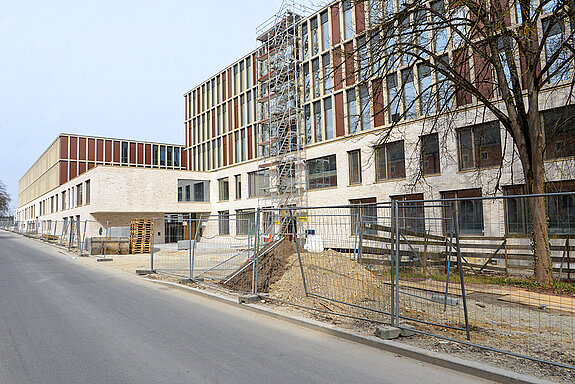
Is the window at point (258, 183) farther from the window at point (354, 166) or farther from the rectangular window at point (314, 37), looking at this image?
the rectangular window at point (314, 37)

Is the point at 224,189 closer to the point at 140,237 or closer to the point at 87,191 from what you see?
the point at 87,191

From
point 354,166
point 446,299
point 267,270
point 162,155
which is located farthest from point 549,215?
point 162,155

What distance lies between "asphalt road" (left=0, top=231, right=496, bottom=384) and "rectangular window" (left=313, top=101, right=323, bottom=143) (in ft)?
73.0

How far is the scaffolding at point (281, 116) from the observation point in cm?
3222

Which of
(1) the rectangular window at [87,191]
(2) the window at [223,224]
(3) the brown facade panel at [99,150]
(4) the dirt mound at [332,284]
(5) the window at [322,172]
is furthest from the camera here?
(3) the brown facade panel at [99,150]

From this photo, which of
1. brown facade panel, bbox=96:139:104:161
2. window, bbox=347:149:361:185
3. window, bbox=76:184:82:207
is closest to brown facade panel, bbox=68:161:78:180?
brown facade panel, bbox=96:139:104:161

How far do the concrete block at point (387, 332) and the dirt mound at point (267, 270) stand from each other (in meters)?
4.24

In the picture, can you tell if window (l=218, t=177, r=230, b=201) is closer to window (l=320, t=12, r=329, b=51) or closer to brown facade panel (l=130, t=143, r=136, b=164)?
window (l=320, t=12, r=329, b=51)

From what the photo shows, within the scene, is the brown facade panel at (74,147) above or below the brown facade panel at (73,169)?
above

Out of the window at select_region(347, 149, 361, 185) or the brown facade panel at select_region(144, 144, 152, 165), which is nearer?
the window at select_region(347, 149, 361, 185)

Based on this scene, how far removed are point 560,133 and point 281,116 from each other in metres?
21.2

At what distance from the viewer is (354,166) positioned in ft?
88.9

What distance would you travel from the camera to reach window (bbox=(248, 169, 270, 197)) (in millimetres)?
35688

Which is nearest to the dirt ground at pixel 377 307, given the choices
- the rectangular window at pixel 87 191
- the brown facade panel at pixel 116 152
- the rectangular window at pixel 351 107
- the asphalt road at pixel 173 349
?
the asphalt road at pixel 173 349
